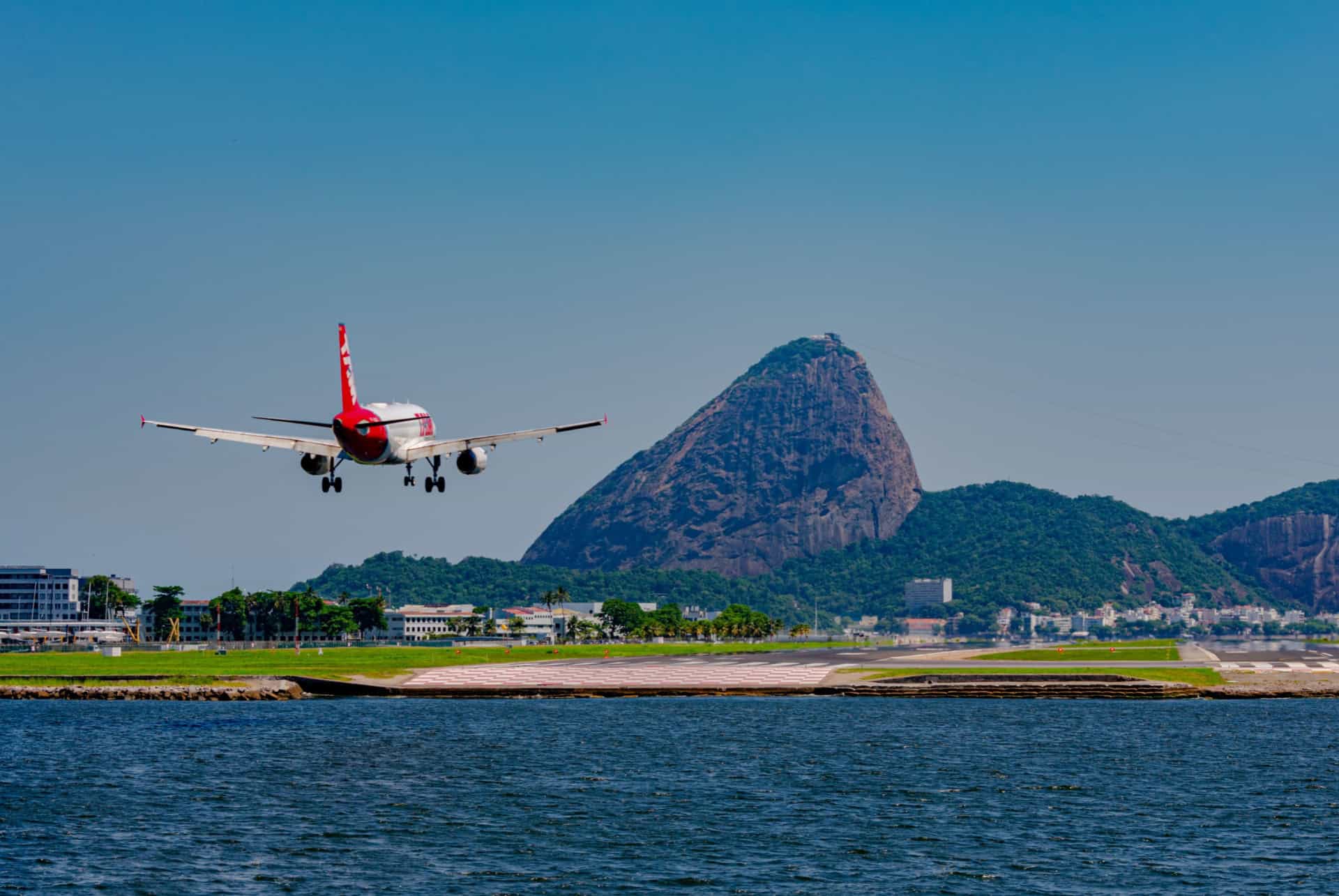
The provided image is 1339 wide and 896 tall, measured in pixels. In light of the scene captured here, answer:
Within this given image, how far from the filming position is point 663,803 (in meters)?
74.5

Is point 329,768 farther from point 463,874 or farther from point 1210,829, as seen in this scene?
point 1210,829

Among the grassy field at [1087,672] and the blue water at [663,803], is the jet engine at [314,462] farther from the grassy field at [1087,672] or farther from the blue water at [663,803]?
the grassy field at [1087,672]

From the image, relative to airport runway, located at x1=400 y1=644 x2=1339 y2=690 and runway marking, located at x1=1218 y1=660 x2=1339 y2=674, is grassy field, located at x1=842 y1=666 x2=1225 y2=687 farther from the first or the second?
runway marking, located at x1=1218 y1=660 x2=1339 y2=674

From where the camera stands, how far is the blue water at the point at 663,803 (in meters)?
55.6

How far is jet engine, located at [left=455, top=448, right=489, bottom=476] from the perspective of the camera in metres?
79.4

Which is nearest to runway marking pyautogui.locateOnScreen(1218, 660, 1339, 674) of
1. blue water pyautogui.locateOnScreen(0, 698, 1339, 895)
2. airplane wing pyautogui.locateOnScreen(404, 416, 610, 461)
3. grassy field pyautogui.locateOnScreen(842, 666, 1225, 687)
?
grassy field pyautogui.locateOnScreen(842, 666, 1225, 687)

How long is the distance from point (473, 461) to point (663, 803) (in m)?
21.9

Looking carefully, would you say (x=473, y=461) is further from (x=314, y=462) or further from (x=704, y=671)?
(x=704, y=671)

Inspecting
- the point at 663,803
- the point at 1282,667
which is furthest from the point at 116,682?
the point at 1282,667

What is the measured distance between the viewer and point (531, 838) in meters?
63.7

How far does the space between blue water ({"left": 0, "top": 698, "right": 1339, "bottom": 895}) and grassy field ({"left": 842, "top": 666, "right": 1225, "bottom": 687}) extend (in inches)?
971

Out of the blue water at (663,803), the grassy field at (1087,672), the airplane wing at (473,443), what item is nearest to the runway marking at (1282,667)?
the grassy field at (1087,672)

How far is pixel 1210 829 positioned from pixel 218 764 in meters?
58.7

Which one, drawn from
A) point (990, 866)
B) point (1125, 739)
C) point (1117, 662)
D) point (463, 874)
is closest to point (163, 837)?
point (463, 874)
